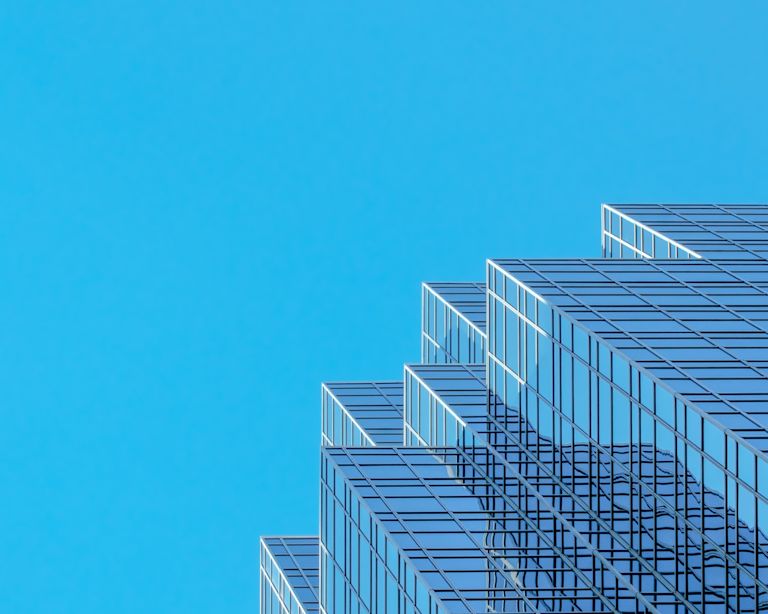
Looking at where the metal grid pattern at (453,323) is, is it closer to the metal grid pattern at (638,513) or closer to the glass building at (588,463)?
the glass building at (588,463)

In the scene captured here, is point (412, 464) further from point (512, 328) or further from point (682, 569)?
point (682, 569)

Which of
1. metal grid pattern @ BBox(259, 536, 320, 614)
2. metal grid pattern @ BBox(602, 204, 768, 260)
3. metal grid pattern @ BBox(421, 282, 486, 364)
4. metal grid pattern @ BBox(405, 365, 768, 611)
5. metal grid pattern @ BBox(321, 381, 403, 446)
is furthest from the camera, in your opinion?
metal grid pattern @ BBox(421, 282, 486, 364)

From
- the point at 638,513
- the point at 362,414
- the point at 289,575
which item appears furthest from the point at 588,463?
the point at 362,414

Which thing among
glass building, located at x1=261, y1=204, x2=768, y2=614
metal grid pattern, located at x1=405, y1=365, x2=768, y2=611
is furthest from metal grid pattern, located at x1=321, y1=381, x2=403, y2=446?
metal grid pattern, located at x1=405, y1=365, x2=768, y2=611

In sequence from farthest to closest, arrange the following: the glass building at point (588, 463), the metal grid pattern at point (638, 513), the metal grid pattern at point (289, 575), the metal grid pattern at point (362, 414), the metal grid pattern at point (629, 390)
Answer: the metal grid pattern at point (362, 414) < the metal grid pattern at point (289, 575) < the glass building at point (588, 463) < the metal grid pattern at point (638, 513) < the metal grid pattern at point (629, 390)

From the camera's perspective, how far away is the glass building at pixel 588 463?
40.8m

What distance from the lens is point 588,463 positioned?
162 feet

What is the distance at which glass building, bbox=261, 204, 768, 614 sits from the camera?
4078 centimetres

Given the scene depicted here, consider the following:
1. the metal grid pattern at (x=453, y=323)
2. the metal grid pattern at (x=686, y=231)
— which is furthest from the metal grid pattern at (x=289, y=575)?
the metal grid pattern at (x=686, y=231)

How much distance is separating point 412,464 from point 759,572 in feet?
69.6

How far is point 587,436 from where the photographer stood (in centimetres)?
4934

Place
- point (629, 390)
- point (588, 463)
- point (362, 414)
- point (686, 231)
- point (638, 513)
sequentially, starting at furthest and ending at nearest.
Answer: point (362, 414) < point (686, 231) < point (588, 463) < point (629, 390) < point (638, 513)

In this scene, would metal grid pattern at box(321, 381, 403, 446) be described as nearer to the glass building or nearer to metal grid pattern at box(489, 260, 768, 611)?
the glass building

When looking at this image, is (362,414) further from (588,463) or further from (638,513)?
(638,513)
